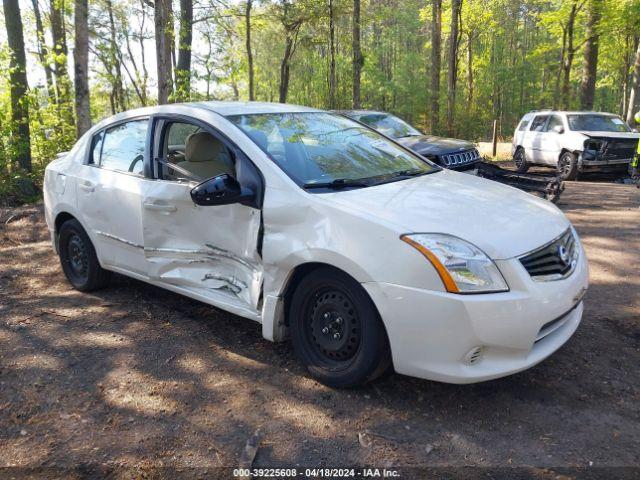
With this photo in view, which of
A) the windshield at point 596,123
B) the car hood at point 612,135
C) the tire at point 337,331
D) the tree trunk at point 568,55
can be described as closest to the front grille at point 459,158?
the car hood at point 612,135

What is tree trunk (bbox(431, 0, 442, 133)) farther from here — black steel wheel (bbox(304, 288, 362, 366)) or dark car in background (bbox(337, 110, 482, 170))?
black steel wheel (bbox(304, 288, 362, 366))

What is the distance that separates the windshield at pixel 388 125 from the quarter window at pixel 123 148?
6274 mm

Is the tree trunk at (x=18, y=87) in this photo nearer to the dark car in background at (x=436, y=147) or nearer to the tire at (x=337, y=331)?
the dark car in background at (x=436, y=147)

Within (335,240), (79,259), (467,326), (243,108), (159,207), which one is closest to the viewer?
(467,326)

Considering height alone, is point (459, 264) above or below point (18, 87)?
below

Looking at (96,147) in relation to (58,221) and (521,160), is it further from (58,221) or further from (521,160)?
(521,160)

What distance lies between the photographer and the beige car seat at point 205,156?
4102 mm

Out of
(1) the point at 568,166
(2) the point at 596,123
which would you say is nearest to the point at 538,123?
(2) the point at 596,123

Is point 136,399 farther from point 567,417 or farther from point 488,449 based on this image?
point 567,417

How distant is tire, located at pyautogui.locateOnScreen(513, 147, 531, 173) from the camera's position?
14.6 meters

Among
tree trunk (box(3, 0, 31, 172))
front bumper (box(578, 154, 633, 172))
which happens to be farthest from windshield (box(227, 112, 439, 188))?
tree trunk (box(3, 0, 31, 172))

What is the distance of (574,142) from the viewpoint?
499 inches

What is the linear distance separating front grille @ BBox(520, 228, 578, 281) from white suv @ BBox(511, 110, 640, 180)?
9.64m

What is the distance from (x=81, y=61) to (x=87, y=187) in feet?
24.7
